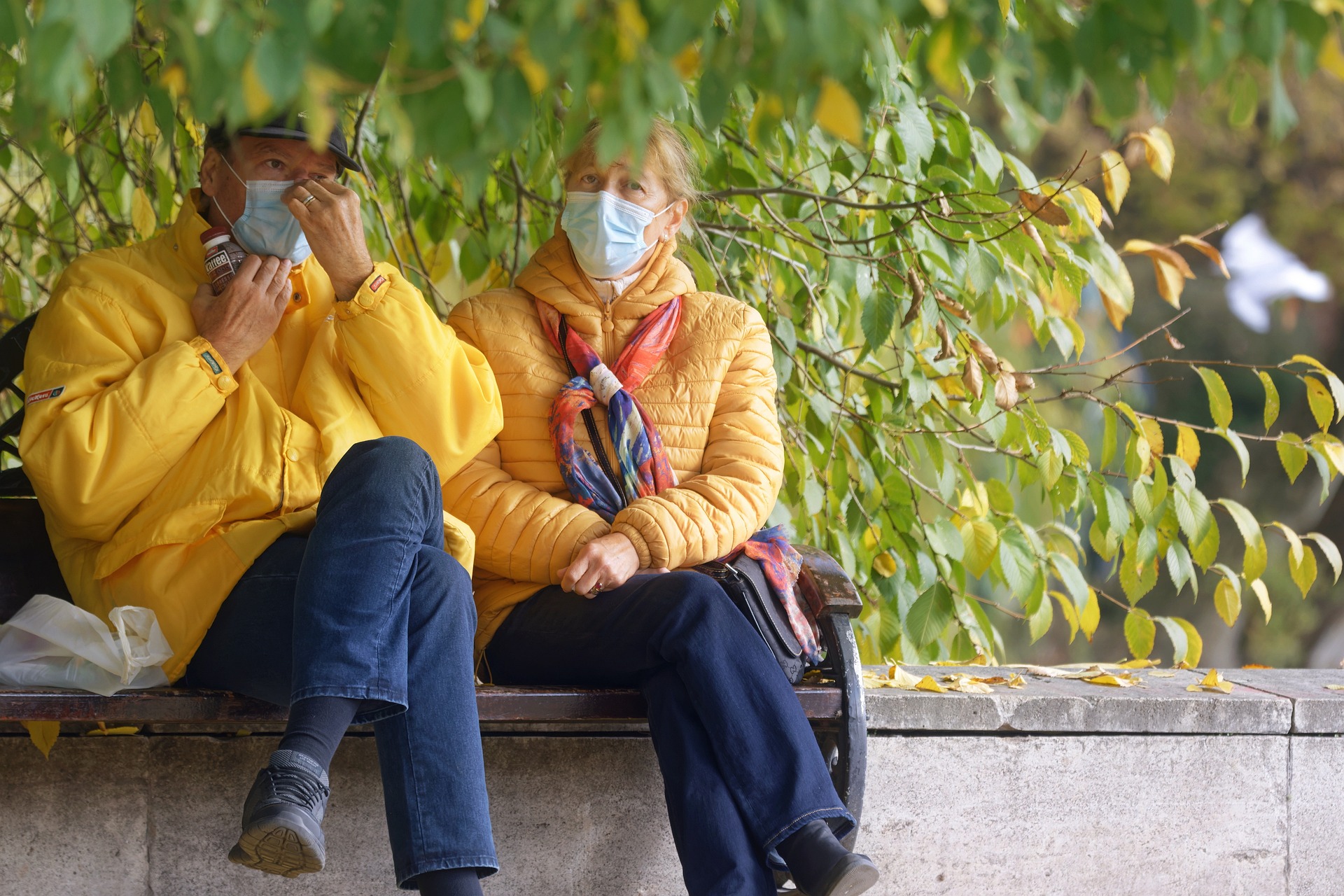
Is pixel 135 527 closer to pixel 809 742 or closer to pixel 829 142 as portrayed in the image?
pixel 809 742

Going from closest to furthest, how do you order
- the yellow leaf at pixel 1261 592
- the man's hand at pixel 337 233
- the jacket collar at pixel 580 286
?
the man's hand at pixel 337 233 < the jacket collar at pixel 580 286 < the yellow leaf at pixel 1261 592

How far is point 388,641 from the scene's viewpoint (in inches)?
85.6

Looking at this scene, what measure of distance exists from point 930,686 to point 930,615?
1.21 feet

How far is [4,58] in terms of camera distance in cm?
283

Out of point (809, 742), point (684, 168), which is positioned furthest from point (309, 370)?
point (809, 742)

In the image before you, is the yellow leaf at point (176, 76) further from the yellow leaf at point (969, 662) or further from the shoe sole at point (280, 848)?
the yellow leaf at point (969, 662)

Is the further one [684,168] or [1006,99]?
[684,168]

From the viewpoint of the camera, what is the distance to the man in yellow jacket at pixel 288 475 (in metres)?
2.14

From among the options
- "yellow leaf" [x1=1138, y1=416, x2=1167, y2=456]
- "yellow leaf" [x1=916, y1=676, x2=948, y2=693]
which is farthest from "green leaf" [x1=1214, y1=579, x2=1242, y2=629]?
"yellow leaf" [x1=916, y1=676, x2=948, y2=693]

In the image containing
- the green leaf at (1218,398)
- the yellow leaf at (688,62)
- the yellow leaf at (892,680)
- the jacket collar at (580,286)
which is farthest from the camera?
the green leaf at (1218,398)

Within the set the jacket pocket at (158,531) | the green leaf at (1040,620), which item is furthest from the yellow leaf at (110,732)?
the green leaf at (1040,620)

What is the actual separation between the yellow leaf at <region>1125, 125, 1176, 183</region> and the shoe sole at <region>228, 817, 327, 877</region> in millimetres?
2584

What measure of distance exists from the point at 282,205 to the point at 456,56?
1.64 m

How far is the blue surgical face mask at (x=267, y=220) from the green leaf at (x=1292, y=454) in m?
2.46
